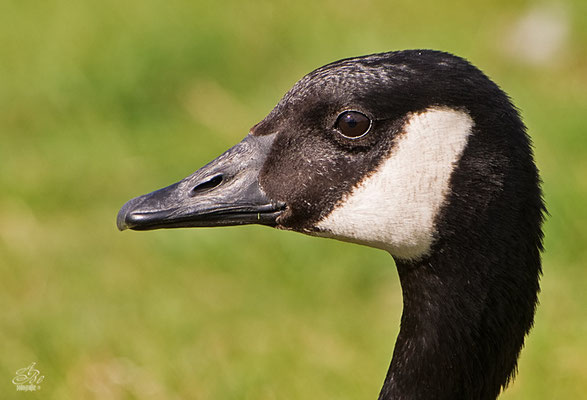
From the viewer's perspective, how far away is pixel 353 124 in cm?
257

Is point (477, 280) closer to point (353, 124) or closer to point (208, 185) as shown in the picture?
point (353, 124)

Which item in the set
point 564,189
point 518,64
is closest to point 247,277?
point 564,189

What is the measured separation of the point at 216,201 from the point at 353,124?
19.4 inches

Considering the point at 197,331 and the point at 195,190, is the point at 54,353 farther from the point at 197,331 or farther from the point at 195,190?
the point at 195,190

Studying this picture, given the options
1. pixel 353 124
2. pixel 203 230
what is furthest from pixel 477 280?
pixel 203 230

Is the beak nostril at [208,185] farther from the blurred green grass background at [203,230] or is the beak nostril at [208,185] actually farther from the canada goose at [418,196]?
the blurred green grass background at [203,230]

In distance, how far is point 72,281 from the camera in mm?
5230

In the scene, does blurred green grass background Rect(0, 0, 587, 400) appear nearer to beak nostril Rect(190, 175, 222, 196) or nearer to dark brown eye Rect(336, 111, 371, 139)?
beak nostril Rect(190, 175, 222, 196)

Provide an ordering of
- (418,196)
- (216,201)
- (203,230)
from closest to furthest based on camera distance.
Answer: (418,196)
(216,201)
(203,230)

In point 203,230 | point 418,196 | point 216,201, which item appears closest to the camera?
point 418,196

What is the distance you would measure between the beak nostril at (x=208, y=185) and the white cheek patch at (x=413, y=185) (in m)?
0.46

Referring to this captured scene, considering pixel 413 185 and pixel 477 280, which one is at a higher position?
pixel 413 185

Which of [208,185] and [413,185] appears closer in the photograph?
[413,185]

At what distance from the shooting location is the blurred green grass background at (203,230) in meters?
4.12
